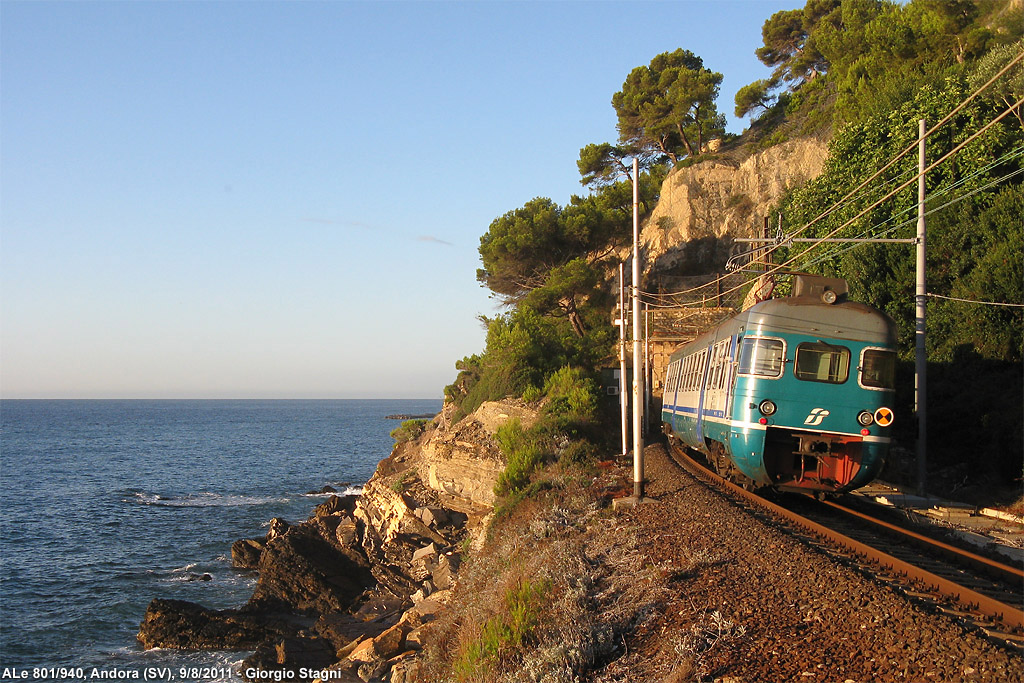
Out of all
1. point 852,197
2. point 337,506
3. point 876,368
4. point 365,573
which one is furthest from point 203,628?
point 852,197

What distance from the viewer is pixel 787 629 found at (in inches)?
249

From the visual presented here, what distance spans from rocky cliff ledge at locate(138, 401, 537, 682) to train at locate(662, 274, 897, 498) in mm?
7330

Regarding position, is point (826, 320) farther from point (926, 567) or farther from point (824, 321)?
point (926, 567)

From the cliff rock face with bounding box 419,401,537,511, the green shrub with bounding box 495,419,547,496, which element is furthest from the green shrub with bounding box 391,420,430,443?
the green shrub with bounding box 495,419,547,496

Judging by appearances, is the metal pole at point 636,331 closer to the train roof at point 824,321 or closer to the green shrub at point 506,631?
the train roof at point 824,321

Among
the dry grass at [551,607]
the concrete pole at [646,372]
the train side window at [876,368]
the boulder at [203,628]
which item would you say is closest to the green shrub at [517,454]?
the concrete pole at [646,372]

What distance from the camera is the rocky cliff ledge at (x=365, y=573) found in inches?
689

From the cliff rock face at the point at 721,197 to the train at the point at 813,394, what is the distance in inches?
1256

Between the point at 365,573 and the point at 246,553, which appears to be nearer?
the point at 365,573

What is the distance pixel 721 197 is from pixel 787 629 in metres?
41.6

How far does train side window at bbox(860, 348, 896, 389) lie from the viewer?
12.0 m

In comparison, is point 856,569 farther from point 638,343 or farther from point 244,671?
point 244,671

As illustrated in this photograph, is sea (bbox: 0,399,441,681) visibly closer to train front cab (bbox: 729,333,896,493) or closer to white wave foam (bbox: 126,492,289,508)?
white wave foam (bbox: 126,492,289,508)

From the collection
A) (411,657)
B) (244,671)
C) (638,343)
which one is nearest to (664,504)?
(638,343)
